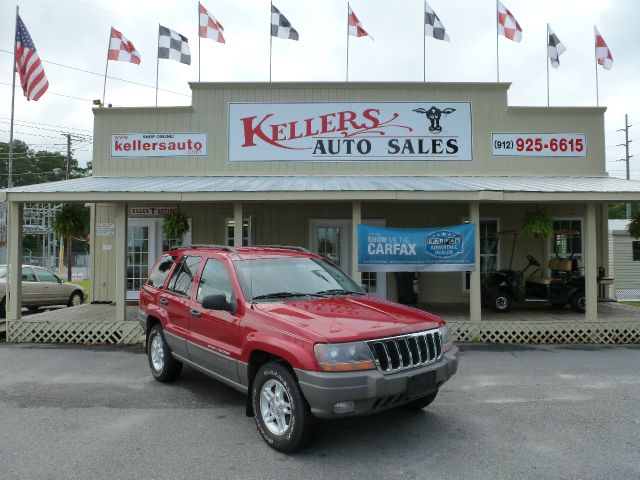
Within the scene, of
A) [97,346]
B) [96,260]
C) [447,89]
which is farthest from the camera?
[96,260]

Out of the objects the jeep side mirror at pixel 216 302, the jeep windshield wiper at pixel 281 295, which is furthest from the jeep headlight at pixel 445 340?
the jeep side mirror at pixel 216 302

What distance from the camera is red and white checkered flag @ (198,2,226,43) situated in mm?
13227

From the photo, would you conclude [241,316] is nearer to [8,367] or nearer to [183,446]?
[183,446]

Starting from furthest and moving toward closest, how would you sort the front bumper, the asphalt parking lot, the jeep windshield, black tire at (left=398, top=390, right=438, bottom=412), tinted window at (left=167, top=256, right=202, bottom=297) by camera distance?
tinted window at (left=167, top=256, right=202, bottom=297), black tire at (left=398, top=390, right=438, bottom=412), the jeep windshield, the asphalt parking lot, the front bumper

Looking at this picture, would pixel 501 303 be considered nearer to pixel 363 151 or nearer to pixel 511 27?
pixel 363 151

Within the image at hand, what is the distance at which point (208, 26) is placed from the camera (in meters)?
13.2

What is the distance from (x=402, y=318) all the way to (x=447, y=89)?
9525 millimetres

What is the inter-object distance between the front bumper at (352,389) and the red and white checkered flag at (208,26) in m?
12.1

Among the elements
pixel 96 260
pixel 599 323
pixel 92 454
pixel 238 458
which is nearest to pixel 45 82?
pixel 96 260

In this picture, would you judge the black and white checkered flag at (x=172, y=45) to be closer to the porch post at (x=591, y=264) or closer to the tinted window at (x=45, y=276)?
the tinted window at (x=45, y=276)

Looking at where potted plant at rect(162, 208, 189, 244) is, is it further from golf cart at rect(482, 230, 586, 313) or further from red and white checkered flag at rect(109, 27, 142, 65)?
golf cart at rect(482, 230, 586, 313)

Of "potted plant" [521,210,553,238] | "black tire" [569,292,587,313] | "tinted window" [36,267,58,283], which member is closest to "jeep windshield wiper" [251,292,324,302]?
"potted plant" [521,210,553,238]

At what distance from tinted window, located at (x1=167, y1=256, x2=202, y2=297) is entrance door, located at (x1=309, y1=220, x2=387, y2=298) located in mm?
6691

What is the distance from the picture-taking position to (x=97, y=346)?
29.5 ft
